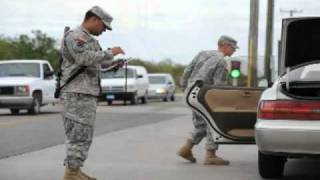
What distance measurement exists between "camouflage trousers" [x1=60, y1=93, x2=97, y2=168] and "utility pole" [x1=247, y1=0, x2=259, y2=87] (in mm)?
18274

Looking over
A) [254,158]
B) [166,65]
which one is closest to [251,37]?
[254,158]

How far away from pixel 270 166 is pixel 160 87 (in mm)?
30878

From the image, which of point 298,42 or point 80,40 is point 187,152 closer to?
point 298,42

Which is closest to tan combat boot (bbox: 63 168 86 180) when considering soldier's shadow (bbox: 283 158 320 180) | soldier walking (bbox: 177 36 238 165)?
soldier's shadow (bbox: 283 158 320 180)

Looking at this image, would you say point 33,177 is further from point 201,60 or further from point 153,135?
point 153,135

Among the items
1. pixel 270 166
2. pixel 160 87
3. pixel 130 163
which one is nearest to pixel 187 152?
pixel 130 163

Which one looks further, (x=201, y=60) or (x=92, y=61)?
(x=201, y=60)

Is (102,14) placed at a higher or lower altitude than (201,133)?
higher

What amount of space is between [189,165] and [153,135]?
16.0 feet

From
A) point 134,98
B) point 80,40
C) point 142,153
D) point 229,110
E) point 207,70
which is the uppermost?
point 80,40

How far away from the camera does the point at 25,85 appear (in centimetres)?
2184

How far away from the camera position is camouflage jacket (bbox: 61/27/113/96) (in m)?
7.36

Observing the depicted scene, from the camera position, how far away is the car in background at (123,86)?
103ft

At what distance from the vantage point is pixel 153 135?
48.5ft
